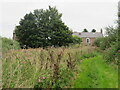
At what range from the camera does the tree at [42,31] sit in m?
16.8

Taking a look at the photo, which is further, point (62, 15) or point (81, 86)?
point (62, 15)

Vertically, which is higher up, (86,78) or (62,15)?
(62,15)

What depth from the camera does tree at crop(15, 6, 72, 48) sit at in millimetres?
16766

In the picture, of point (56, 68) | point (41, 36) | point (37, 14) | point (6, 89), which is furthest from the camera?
point (37, 14)

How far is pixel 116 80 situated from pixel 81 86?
1.35m

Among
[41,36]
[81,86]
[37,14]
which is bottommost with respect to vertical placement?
[81,86]

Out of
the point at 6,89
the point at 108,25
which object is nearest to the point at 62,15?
the point at 108,25

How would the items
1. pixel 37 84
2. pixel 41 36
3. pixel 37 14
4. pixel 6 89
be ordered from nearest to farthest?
1. pixel 6 89
2. pixel 37 84
3. pixel 41 36
4. pixel 37 14

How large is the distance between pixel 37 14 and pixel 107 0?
14937 mm

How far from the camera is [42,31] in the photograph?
1722 centimetres

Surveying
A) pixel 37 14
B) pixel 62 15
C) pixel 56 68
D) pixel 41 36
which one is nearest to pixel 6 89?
pixel 56 68

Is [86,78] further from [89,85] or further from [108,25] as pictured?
[108,25]

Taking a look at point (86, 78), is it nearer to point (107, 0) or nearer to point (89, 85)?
point (89, 85)

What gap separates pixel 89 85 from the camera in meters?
3.36
